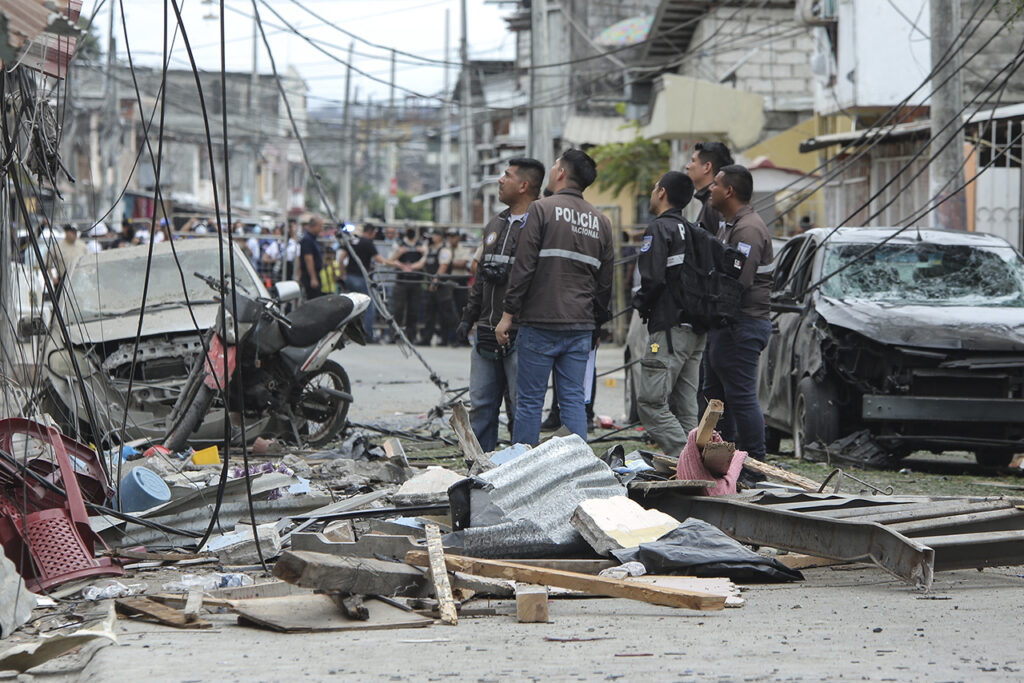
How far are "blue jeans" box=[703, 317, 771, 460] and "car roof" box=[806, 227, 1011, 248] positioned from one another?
2252mm

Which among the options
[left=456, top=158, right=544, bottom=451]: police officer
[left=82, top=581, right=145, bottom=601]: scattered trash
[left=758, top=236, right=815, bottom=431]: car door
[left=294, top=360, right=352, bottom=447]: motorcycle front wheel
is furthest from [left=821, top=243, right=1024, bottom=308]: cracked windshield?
[left=82, top=581, right=145, bottom=601]: scattered trash

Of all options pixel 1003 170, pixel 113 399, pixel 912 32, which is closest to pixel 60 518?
pixel 113 399

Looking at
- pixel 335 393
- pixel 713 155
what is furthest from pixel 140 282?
pixel 713 155

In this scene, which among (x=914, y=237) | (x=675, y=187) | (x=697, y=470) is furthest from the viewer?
(x=914, y=237)

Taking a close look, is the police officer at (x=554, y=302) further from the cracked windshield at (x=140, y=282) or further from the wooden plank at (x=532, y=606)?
the cracked windshield at (x=140, y=282)

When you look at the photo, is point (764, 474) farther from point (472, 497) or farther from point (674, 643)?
point (674, 643)

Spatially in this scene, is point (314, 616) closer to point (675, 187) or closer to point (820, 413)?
point (675, 187)

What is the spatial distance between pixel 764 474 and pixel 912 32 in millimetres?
15727

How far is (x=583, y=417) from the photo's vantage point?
8148mm

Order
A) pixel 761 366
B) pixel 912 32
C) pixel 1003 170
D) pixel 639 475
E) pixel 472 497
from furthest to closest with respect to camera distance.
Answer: pixel 912 32, pixel 1003 170, pixel 761 366, pixel 639 475, pixel 472 497

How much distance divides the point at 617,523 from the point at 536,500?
17.1 inches

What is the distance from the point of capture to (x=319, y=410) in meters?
10.7

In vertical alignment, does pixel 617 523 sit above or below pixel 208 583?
above

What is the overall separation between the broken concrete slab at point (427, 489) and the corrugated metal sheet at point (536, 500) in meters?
0.42
